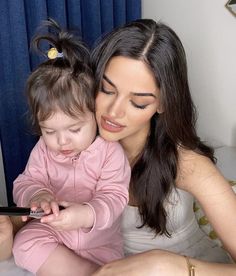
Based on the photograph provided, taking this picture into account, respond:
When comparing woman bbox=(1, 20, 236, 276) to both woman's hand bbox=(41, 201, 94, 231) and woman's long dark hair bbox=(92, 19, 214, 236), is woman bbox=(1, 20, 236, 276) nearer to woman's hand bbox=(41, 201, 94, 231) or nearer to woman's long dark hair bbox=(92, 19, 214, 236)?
woman's long dark hair bbox=(92, 19, 214, 236)

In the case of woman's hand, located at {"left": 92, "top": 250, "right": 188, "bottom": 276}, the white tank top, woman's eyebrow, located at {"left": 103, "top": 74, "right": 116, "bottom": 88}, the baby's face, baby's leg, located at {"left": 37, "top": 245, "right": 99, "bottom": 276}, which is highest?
woman's eyebrow, located at {"left": 103, "top": 74, "right": 116, "bottom": 88}

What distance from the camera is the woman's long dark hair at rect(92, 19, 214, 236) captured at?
3.45ft

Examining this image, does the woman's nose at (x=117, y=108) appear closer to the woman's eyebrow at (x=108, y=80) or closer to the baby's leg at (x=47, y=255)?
the woman's eyebrow at (x=108, y=80)

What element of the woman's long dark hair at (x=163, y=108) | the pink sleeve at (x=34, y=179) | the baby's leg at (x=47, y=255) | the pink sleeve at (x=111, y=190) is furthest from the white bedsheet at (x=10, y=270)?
the woman's long dark hair at (x=163, y=108)

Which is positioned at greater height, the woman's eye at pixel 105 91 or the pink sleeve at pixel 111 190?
the woman's eye at pixel 105 91

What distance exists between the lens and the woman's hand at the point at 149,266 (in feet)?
2.94

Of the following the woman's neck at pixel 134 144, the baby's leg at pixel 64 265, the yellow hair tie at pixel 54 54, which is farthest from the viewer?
the woman's neck at pixel 134 144

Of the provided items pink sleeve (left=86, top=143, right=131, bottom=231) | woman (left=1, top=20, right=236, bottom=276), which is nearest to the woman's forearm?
woman (left=1, top=20, right=236, bottom=276)

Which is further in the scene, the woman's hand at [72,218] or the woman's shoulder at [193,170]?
the woman's shoulder at [193,170]

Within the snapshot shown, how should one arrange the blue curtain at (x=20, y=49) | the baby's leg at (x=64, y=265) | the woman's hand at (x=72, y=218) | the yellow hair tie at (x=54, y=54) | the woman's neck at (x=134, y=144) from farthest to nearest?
the blue curtain at (x=20, y=49) → the woman's neck at (x=134, y=144) → the yellow hair tie at (x=54, y=54) → the baby's leg at (x=64, y=265) → the woman's hand at (x=72, y=218)

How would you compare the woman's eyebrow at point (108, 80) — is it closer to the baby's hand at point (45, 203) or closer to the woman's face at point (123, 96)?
the woman's face at point (123, 96)

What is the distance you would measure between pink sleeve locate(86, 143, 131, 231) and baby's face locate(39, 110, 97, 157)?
78 millimetres

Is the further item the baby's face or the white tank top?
the white tank top

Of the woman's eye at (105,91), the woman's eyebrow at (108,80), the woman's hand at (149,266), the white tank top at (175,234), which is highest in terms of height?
the woman's eyebrow at (108,80)
